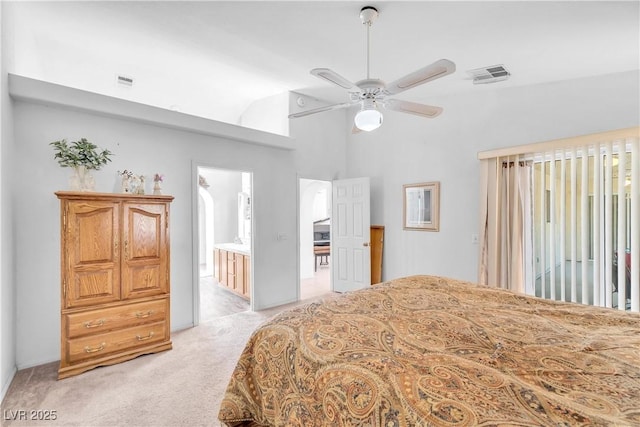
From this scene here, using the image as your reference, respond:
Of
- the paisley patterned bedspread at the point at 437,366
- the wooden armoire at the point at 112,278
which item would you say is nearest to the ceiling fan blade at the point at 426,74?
the paisley patterned bedspread at the point at 437,366

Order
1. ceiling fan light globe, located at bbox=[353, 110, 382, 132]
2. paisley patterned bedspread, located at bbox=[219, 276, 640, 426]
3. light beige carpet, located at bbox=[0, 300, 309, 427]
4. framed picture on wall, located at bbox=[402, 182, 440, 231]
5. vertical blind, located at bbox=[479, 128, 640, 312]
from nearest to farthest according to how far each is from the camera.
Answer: paisley patterned bedspread, located at bbox=[219, 276, 640, 426] → light beige carpet, located at bbox=[0, 300, 309, 427] → ceiling fan light globe, located at bbox=[353, 110, 382, 132] → vertical blind, located at bbox=[479, 128, 640, 312] → framed picture on wall, located at bbox=[402, 182, 440, 231]

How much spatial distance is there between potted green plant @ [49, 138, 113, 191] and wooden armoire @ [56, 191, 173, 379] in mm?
205

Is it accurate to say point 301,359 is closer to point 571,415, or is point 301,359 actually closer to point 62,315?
point 571,415

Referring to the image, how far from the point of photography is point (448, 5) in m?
2.32

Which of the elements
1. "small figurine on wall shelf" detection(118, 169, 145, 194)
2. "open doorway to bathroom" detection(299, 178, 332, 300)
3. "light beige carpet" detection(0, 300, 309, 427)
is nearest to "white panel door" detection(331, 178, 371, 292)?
"open doorway to bathroom" detection(299, 178, 332, 300)

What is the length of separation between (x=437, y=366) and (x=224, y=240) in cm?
738

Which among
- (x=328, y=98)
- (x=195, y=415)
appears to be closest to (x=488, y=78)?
(x=328, y=98)

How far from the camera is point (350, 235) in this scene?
527 cm

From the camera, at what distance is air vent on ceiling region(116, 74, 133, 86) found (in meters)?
3.87

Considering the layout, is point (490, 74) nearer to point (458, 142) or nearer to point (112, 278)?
point (458, 142)

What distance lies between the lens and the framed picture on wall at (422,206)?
442 centimetres

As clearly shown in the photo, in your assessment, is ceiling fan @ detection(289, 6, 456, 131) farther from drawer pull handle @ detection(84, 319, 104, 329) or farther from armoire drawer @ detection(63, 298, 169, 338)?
drawer pull handle @ detection(84, 319, 104, 329)

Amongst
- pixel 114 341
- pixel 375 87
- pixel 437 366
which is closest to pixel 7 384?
pixel 114 341

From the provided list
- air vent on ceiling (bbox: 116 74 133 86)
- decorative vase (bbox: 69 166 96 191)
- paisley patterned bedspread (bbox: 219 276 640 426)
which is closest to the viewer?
paisley patterned bedspread (bbox: 219 276 640 426)
